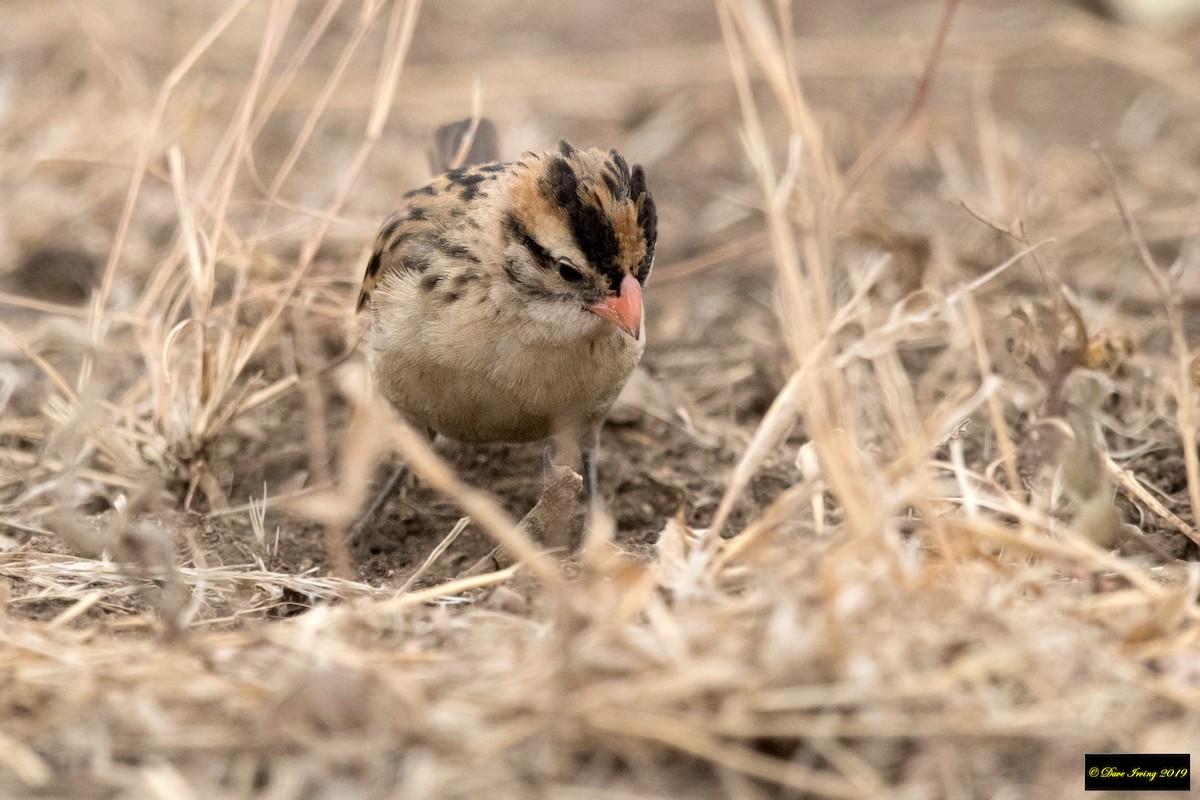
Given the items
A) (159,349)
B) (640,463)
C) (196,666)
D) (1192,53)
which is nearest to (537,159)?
(640,463)

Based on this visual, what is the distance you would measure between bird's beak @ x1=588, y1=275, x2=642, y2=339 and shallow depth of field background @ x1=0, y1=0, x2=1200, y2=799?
0.55 metres

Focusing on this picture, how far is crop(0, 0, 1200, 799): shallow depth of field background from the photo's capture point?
323cm

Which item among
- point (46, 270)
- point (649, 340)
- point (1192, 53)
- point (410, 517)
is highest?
point (1192, 53)

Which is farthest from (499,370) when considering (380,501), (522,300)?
(380,501)

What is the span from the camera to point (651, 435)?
6188 millimetres

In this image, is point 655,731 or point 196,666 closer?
point 655,731

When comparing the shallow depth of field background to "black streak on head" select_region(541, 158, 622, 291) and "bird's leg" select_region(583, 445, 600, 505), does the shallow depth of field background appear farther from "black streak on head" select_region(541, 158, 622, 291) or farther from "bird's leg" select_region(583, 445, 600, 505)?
"black streak on head" select_region(541, 158, 622, 291)

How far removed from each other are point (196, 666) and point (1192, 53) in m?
8.42

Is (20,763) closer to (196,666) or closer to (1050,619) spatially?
(196,666)

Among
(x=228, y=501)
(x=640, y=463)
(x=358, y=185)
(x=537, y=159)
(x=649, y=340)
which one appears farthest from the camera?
(x=358, y=185)

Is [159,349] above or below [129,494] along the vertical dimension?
above

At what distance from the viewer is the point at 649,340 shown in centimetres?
695

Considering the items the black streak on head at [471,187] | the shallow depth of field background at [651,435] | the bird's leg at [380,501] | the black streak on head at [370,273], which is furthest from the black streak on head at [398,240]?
the bird's leg at [380,501]

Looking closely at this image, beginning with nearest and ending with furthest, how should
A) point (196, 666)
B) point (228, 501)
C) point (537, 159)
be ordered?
point (196, 666) < point (537, 159) < point (228, 501)
